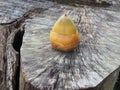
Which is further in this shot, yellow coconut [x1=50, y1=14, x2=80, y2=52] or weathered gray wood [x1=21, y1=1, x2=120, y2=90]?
yellow coconut [x1=50, y1=14, x2=80, y2=52]

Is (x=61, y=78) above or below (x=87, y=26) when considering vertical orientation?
below

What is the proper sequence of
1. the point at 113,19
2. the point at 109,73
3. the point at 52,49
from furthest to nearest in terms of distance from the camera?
the point at 113,19, the point at 52,49, the point at 109,73

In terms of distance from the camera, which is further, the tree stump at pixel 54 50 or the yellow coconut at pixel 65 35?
the yellow coconut at pixel 65 35

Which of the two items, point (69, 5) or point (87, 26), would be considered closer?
point (87, 26)

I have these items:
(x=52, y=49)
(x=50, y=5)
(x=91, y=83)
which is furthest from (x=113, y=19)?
(x=91, y=83)

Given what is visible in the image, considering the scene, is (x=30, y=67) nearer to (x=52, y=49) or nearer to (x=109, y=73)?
(x=52, y=49)
